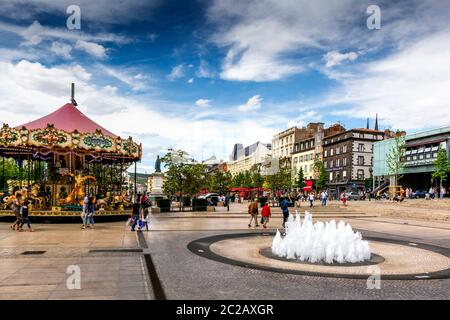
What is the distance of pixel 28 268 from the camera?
925 centimetres

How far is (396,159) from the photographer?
58906 millimetres

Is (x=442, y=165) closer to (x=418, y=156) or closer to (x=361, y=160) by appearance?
(x=418, y=156)

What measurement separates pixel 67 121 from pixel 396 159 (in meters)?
51.3

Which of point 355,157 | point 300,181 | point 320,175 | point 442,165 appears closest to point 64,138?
point 442,165

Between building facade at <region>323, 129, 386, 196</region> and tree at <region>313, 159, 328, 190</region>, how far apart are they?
2.81 metres

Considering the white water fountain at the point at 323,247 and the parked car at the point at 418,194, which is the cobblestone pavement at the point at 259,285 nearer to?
the white water fountain at the point at 323,247

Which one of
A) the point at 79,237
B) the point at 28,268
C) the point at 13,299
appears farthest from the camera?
the point at 79,237

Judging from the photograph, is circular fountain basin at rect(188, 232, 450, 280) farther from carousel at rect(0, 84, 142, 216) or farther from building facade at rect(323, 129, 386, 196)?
building facade at rect(323, 129, 386, 196)

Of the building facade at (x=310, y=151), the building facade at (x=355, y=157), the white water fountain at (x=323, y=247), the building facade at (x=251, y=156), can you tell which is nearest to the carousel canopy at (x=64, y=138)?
the white water fountain at (x=323, y=247)

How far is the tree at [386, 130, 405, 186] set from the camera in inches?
2254
